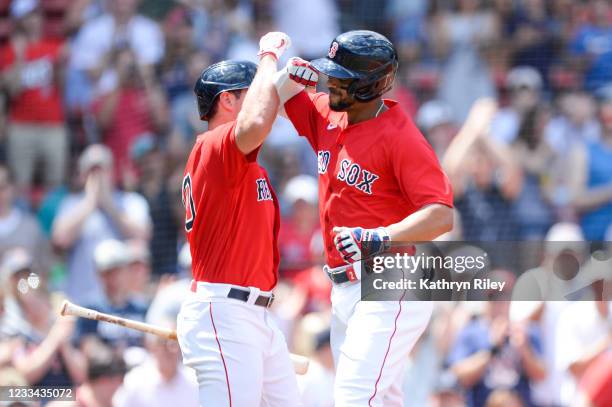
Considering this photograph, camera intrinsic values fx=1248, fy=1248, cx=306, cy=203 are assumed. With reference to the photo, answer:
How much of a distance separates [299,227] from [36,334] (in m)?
2.28

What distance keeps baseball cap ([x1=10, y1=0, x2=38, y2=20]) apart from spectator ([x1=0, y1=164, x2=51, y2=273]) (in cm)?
181

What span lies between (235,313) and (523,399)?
2957 mm

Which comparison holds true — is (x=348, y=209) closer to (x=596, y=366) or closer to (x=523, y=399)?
(x=596, y=366)

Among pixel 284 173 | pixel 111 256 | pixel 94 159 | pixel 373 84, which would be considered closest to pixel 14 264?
pixel 111 256

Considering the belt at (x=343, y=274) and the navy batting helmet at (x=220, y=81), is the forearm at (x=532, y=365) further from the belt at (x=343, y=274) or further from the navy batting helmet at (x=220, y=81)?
the navy batting helmet at (x=220, y=81)

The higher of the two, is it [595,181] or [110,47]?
[110,47]

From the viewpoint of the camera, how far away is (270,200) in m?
5.43

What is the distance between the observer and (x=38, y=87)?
34.6ft

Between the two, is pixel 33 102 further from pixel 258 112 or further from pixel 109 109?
pixel 258 112

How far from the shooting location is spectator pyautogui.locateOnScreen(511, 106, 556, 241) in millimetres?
9656

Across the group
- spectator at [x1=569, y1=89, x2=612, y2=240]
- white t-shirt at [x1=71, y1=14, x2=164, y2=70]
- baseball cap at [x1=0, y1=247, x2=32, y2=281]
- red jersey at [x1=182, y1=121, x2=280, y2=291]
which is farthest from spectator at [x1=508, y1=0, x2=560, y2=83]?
red jersey at [x1=182, y1=121, x2=280, y2=291]

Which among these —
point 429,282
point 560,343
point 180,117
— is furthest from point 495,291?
point 180,117

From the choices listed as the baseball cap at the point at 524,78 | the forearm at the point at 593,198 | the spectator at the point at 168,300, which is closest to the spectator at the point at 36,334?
the spectator at the point at 168,300

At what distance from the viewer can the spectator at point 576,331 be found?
23.2ft
